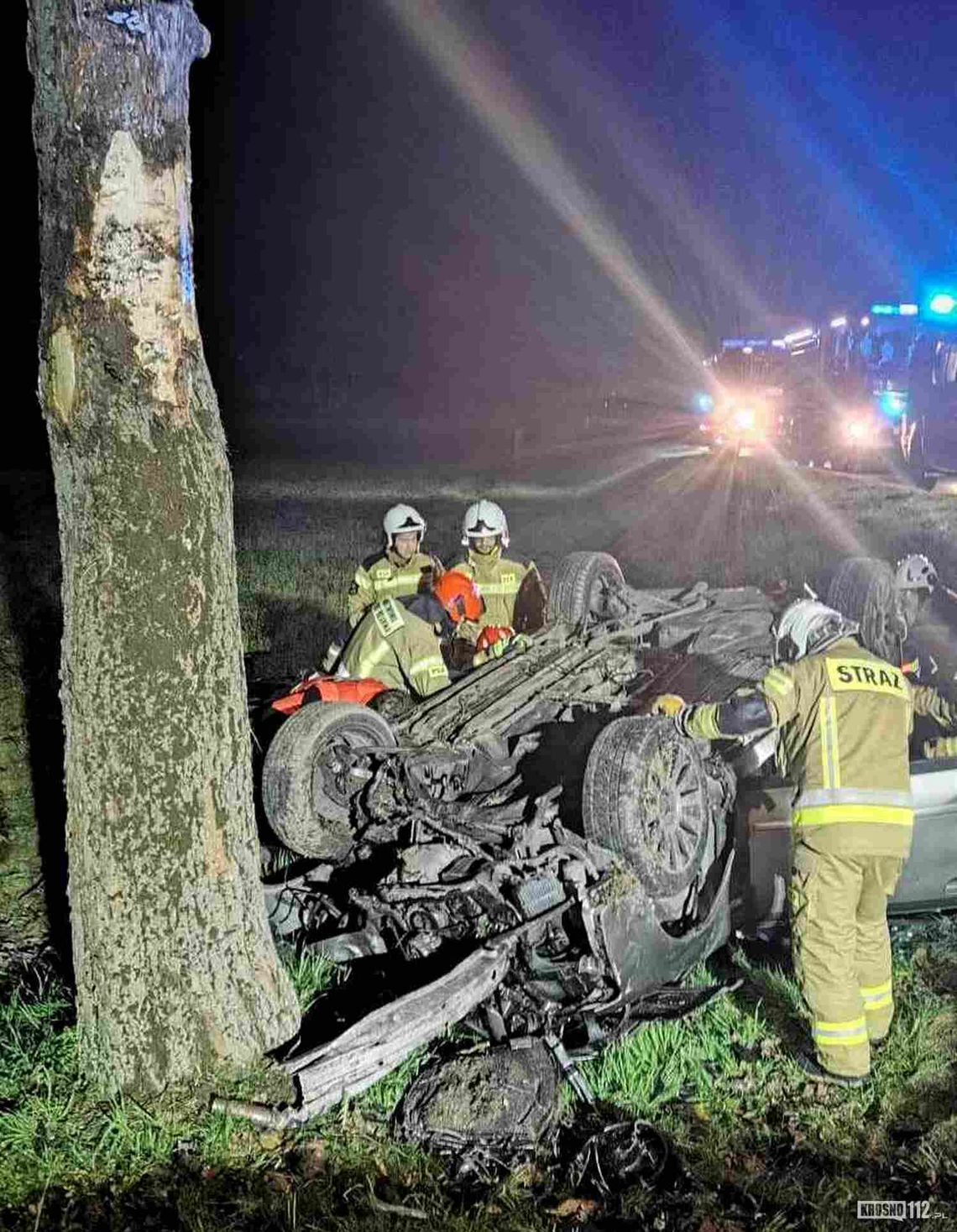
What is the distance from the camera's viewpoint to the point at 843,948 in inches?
156

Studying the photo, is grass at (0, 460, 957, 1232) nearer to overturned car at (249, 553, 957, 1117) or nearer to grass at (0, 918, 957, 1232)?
grass at (0, 918, 957, 1232)

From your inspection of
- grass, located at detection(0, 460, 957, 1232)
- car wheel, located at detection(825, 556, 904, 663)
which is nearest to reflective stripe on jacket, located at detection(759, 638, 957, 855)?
grass, located at detection(0, 460, 957, 1232)

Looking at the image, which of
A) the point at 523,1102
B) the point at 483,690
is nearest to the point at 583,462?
the point at 483,690

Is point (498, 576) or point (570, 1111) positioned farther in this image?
point (498, 576)

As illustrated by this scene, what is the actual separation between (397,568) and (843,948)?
12.8 feet

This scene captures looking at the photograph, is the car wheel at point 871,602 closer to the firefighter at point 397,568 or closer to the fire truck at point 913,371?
the firefighter at point 397,568

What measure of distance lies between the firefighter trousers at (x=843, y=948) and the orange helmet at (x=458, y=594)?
11.0 feet

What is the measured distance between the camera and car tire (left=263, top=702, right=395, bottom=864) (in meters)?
4.70

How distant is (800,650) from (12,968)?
333 cm

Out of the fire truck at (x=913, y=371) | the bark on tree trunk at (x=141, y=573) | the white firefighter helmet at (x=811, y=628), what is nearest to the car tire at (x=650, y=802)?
the white firefighter helmet at (x=811, y=628)

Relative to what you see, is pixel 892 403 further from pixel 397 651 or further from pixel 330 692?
pixel 330 692

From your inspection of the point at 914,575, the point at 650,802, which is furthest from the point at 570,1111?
the point at 914,575

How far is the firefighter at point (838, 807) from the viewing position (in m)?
3.93

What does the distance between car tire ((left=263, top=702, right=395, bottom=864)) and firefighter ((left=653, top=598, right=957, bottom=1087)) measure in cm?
157
